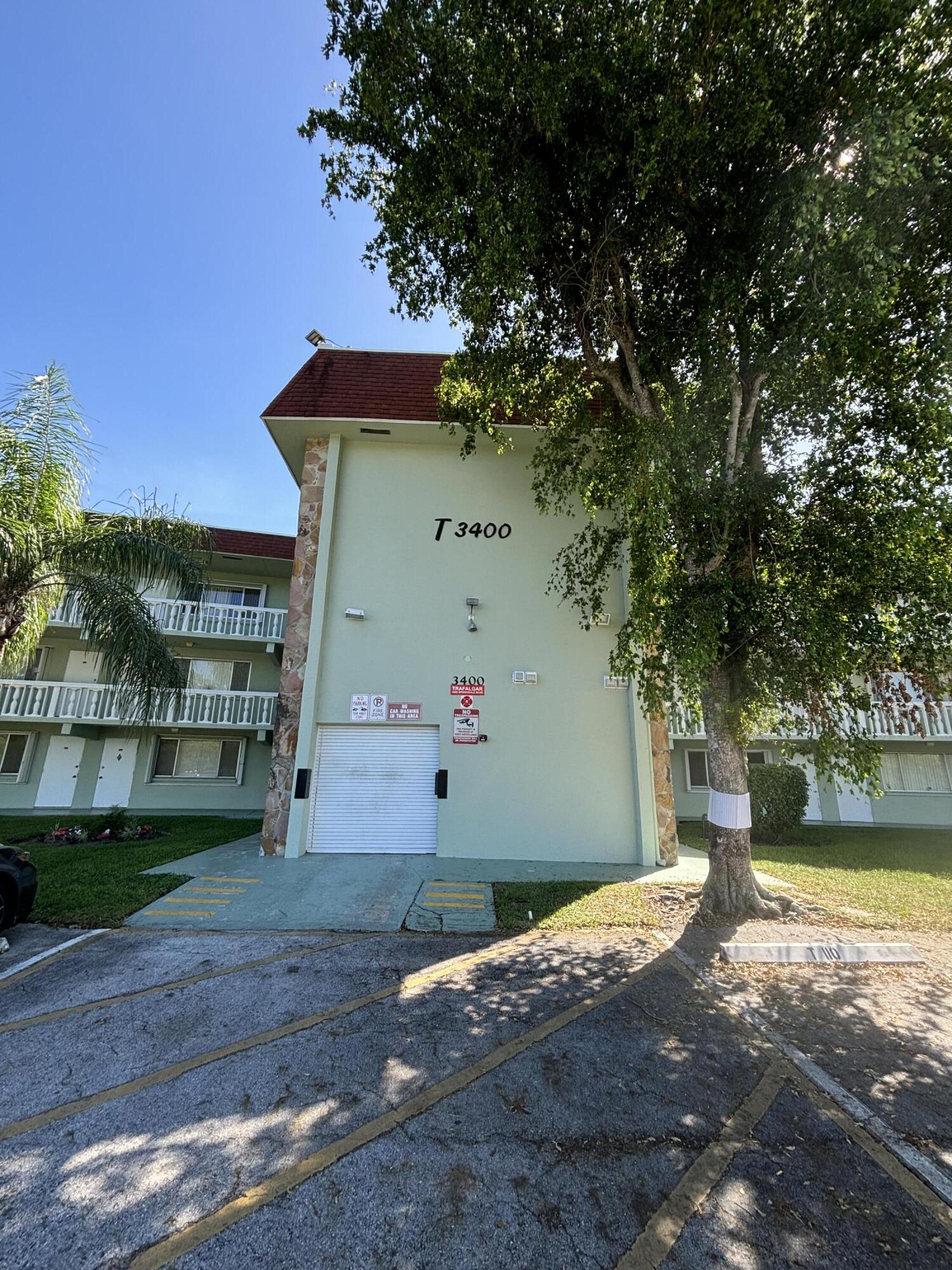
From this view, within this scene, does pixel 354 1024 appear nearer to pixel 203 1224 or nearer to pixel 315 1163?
pixel 315 1163

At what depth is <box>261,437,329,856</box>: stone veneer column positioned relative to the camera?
30.3 feet

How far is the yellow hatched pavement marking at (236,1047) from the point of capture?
2830mm

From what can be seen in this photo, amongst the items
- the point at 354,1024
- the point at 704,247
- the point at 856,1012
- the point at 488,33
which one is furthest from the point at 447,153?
the point at 856,1012

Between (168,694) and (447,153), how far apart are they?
27.5 ft

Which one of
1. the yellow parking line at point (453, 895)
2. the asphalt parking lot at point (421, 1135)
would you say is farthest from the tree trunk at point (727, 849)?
the yellow parking line at point (453, 895)

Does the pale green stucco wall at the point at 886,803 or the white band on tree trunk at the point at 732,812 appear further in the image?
the pale green stucco wall at the point at 886,803

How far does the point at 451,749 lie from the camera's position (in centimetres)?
945

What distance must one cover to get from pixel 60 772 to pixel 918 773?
81.6ft

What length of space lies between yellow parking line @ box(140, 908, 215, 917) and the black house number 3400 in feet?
22.6

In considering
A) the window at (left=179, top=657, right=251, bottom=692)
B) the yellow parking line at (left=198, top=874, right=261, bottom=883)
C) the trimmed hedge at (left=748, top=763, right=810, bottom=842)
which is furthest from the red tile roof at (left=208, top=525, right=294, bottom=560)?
the trimmed hedge at (left=748, top=763, right=810, bottom=842)

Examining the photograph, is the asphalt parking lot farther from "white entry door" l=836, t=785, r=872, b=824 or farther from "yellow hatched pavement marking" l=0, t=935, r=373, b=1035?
"white entry door" l=836, t=785, r=872, b=824

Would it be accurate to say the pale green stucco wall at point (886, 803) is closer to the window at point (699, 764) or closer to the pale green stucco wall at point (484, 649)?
the window at point (699, 764)

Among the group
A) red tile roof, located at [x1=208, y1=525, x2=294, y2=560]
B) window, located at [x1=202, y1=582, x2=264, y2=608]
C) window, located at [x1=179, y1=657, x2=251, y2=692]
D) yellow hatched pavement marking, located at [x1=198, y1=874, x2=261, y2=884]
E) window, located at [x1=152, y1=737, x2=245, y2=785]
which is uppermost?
red tile roof, located at [x1=208, y1=525, x2=294, y2=560]

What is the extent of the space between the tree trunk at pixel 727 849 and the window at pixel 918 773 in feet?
40.7
